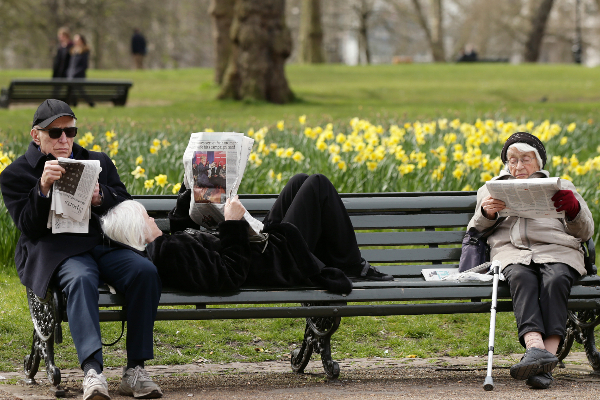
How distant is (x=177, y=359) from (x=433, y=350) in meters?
1.46

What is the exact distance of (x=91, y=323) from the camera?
3.35 m

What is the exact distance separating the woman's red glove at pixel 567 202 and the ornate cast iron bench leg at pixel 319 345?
119 cm

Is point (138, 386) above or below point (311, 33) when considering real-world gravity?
below

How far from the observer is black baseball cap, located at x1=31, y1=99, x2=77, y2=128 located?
12.0 ft

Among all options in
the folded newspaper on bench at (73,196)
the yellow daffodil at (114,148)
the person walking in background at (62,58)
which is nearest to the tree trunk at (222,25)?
the person walking in background at (62,58)

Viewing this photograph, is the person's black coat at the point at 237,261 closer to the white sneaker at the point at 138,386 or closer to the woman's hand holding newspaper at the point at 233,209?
the woman's hand holding newspaper at the point at 233,209

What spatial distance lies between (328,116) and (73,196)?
6.49 metres

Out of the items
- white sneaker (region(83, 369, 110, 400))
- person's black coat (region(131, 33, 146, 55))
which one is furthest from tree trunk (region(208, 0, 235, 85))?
white sneaker (region(83, 369, 110, 400))

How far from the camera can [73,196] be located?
354cm

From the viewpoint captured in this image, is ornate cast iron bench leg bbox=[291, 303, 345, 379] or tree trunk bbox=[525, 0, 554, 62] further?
tree trunk bbox=[525, 0, 554, 62]

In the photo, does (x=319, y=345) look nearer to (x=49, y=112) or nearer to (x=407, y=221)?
(x=407, y=221)

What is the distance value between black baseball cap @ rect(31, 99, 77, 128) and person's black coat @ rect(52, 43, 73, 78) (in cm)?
1220

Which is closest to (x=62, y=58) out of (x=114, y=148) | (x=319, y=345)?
(x=114, y=148)

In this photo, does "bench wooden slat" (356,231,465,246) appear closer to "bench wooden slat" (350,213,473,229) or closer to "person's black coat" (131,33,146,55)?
"bench wooden slat" (350,213,473,229)
